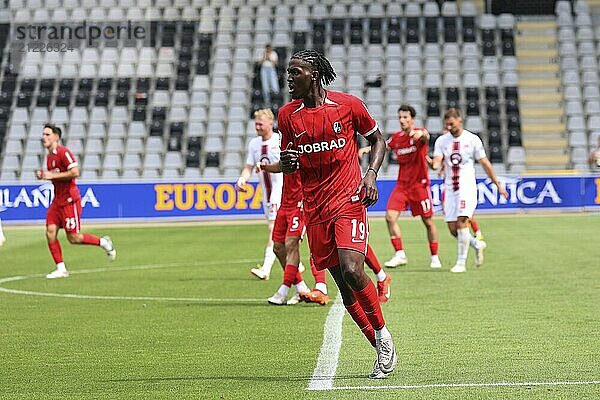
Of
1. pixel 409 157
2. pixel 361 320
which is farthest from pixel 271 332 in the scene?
pixel 409 157

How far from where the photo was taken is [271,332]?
1009 cm

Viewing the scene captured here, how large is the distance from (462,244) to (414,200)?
4.19 ft

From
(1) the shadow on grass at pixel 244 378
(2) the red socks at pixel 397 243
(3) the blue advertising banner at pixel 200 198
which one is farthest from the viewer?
(3) the blue advertising banner at pixel 200 198

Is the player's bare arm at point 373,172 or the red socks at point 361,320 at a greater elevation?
the player's bare arm at point 373,172

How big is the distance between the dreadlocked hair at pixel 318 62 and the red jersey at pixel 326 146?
13cm

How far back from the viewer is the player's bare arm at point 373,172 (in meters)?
7.58

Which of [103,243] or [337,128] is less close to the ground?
[337,128]

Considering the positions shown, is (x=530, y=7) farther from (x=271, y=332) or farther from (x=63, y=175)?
(x=271, y=332)

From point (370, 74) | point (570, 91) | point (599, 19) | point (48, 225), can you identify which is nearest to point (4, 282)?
point (48, 225)

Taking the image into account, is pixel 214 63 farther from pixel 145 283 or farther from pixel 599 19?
pixel 145 283

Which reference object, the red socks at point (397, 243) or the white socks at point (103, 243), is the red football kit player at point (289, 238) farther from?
the white socks at point (103, 243)

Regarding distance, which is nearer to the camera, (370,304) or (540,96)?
(370,304)

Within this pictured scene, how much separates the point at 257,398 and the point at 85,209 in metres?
25.8

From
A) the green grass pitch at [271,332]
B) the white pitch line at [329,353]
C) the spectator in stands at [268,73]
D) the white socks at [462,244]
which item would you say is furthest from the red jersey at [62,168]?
the spectator in stands at [268,73]
